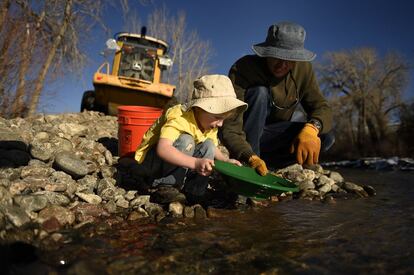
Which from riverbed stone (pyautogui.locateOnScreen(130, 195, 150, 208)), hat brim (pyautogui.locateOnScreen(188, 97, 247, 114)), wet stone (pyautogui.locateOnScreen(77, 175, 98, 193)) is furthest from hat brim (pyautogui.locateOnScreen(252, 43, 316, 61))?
wet stone (pyautogui.locateOnScreen(77, 175, 98, 193))

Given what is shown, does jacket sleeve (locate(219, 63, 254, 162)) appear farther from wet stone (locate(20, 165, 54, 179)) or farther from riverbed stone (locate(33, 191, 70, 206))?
wet stone (locate(20, 165, 54, 179))

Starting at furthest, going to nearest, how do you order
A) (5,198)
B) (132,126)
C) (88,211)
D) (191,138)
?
1. (132,126)
2. (191,138)
3. (88,211)
4. (5,198)

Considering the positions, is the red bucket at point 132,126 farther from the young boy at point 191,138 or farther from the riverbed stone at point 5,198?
the riverbed stone at point 5,198

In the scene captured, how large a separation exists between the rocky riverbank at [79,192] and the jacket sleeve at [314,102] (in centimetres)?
52

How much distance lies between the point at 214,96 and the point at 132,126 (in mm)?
1010

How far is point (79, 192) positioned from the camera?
7.29ft

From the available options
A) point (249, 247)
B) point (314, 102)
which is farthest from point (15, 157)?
point (314, 102)

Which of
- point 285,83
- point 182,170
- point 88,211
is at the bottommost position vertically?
point 88,211

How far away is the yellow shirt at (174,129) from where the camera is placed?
2.01 m

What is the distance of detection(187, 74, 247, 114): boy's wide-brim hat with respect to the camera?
2039mm

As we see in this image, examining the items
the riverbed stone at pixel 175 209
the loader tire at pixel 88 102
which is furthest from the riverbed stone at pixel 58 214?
the loader tire at pixel 88 102

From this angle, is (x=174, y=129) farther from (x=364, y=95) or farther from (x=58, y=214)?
(x=364, y=95)

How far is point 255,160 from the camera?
2240 mm

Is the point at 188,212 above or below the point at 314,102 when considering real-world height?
below
